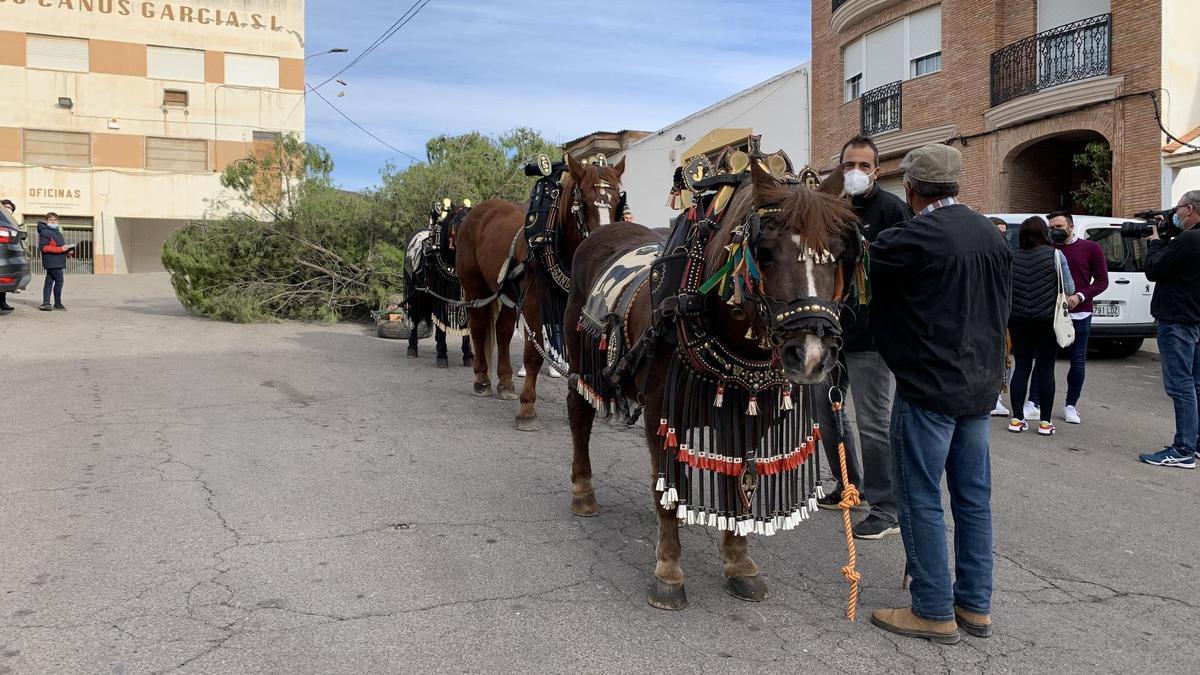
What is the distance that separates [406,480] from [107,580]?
78.2 inches

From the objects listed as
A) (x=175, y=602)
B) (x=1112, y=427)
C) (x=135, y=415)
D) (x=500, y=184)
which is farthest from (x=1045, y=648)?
(x=500, y=184)

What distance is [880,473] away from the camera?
476 cm

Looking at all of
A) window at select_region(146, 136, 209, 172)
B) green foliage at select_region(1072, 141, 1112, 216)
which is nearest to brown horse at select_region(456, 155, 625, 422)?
green foliage at select_region(1072, 141, 1112, 216)

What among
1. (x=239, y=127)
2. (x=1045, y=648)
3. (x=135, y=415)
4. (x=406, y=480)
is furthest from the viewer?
(x=239, y=127)

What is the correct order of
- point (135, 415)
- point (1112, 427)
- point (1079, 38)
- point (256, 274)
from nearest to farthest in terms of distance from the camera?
point (135, 415)
point (1112, 427)
point (256, 274)
point (1079, 38)

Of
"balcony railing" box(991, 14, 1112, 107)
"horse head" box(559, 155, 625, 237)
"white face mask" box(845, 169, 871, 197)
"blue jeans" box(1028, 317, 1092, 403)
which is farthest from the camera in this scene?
"balcony railing" box(991, 14, 1112, 107)

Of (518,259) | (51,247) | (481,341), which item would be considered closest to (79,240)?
(51,247)

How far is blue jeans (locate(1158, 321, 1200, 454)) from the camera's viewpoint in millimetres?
6391

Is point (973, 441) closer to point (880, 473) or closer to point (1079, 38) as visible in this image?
point (880, 473)

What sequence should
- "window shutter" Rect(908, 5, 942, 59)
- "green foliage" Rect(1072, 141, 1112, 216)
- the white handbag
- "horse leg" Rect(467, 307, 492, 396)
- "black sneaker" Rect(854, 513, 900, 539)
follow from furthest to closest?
1. "window shutter" Rect(908, 5, 942, 59)
2. "green foliage" Rect(1072, 141, 1112, 216)
3. "horse leg" Rect(467, 307, 492, 396)
4. the white handbag
5. "black sneaker" Rect(854, 513, 900, 539)

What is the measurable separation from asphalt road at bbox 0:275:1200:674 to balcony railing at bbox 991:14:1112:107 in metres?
11.2

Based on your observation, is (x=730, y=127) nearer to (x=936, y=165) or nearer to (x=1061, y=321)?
(x=1061, y=321)

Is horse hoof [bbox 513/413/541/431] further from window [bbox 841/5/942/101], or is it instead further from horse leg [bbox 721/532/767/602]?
window [bbox 841/5/942/101]

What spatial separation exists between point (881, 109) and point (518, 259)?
52.0 feet
